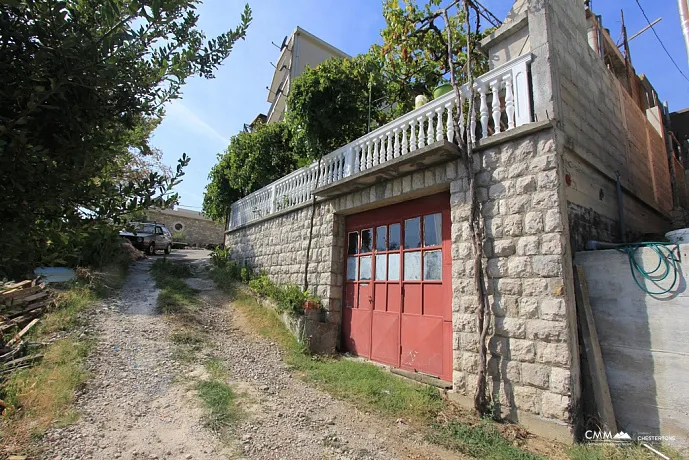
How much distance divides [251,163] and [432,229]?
7.58m

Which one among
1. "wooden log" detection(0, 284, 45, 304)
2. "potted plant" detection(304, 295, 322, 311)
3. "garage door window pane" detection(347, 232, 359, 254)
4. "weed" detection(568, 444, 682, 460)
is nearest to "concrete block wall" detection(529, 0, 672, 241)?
"weed" detection(568, 444, 682, 460)

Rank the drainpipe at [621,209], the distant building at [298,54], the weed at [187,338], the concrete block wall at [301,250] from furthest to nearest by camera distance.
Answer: the distant building at [298,54] → the concrete block wall at [301,250] → the weed at [187,338] → the drainpipe at [621,209]

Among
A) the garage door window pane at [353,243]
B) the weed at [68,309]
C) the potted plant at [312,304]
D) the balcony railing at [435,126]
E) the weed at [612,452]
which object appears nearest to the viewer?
the weed at [612,452]

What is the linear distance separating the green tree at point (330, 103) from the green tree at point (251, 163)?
1.81m

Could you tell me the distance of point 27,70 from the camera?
1.56 m

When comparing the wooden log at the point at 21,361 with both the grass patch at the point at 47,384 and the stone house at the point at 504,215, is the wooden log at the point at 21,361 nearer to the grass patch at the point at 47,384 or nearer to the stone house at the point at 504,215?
the grass patch at the point at 47,384

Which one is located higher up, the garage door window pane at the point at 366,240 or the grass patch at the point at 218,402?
the garage door window pane at the point at 366,240

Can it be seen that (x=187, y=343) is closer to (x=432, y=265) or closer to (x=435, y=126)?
(x=432, y=265)

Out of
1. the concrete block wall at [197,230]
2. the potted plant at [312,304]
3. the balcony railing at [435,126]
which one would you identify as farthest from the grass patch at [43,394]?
the concrete block wall at [197,230]

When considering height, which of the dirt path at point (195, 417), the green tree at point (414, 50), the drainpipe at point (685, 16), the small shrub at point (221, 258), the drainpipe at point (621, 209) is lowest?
the dirt path at point (195, 417)

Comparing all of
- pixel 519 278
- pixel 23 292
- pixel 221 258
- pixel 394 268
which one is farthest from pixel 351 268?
pixel 221 258

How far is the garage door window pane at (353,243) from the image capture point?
685 centimetres

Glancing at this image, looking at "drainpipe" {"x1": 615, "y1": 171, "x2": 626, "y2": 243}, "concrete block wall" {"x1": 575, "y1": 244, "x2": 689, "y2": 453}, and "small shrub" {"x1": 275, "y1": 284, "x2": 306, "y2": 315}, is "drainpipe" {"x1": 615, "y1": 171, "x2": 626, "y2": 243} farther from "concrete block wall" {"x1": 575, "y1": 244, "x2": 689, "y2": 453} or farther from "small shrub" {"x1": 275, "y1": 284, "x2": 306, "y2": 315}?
"small shrub" {"x1": 275, "y1": 284, "x2": 306, "y2": 315}

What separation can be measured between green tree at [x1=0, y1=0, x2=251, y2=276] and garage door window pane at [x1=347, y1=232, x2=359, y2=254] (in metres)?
4.92
